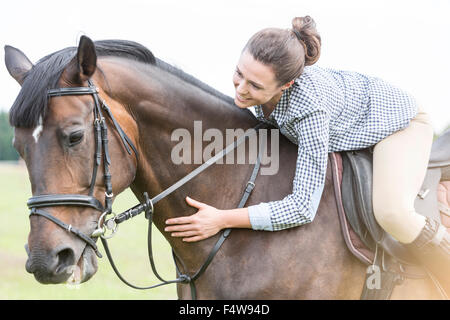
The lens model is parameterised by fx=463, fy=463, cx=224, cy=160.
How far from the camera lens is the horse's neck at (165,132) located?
2.96 metres

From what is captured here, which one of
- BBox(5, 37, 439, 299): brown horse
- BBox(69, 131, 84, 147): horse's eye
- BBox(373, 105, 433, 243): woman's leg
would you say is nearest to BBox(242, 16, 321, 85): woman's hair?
BBox(5, 37, 439, 299): brown horse

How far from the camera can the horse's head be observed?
2535 mm

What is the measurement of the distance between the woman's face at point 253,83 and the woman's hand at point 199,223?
A: 736 millimetres

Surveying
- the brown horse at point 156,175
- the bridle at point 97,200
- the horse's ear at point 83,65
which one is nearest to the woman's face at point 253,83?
the brown horse at point 156,175

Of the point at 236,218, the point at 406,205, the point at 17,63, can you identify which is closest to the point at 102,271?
the point at 17,63

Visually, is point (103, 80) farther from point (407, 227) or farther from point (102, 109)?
point (407, 227)

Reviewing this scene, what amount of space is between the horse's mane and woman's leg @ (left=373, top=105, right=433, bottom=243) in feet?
5.07

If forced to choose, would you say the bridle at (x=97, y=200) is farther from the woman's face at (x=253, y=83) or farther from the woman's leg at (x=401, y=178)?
the woman's leg at (x=401, y=178)

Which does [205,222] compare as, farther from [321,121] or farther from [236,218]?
[321,121]

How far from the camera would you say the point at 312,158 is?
2.85m

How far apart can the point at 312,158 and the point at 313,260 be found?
0.63 metres

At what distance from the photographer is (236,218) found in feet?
9.52
